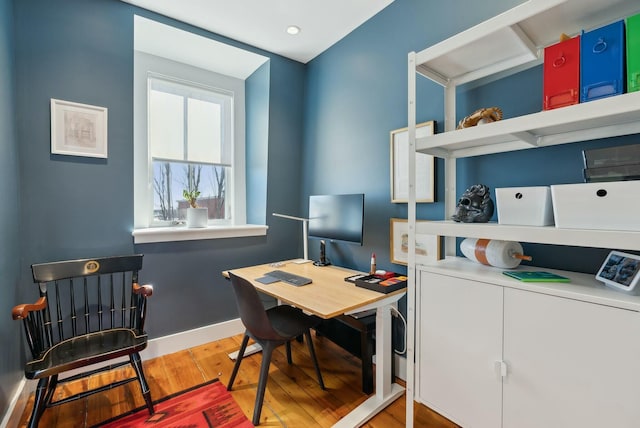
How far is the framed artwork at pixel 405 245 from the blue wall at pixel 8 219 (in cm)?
230

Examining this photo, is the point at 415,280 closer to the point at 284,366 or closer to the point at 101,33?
the point at 284,366

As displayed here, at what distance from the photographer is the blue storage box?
0.94 meters

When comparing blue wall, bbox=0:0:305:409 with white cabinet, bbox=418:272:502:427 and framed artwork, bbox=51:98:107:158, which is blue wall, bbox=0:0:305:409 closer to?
framed artwork, bbox=51:98:107:158

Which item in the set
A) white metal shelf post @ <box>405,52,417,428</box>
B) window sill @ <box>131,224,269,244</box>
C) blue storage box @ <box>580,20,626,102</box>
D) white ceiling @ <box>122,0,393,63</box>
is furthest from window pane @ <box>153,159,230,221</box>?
blue storage box @ <box>580,20,626,102</box>

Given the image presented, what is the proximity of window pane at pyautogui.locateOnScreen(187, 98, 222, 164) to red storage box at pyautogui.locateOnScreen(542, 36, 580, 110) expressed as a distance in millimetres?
2747

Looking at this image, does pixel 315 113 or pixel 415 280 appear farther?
pixel 315 113

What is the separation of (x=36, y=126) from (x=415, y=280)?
100 inches

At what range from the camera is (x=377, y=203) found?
2.24 m

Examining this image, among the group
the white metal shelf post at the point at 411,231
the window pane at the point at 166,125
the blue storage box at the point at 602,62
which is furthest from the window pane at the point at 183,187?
the blue storage box at the point at 602,62

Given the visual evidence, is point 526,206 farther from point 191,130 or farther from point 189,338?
point 191,130

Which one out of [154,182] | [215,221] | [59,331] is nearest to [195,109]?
[154,182]

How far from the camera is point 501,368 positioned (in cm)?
112

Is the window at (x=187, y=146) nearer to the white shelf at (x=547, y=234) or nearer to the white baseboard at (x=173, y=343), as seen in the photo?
the white baseboard at (x=173, y=343)

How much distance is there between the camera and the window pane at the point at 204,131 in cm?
285
